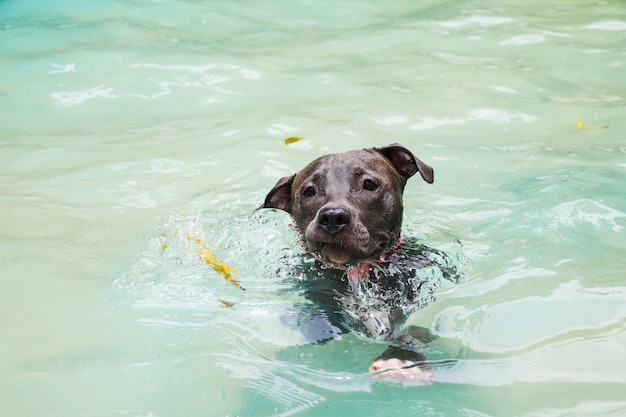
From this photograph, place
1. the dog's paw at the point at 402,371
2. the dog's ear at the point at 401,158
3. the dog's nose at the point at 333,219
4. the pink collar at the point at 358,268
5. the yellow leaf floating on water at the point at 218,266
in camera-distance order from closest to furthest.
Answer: the dog's paw at the point at 402,371
the dog's nose at the point at 333,219
the pink collar at the point at 358,268
the yellow leaf floating on water at the point at 218,266
the dog's ear at the point at 401,158

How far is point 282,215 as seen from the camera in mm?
7223

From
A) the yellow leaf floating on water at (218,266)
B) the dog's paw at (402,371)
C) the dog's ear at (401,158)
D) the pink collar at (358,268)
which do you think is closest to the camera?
the dog's paw at (402,371)

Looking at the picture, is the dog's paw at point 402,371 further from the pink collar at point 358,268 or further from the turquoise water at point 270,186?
the pink collar at point 358,268

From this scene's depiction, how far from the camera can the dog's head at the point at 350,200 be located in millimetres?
5074

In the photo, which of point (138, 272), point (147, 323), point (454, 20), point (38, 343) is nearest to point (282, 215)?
point (138, 272)

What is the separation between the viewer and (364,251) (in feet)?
16.9

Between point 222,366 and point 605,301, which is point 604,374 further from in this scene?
point 222,366

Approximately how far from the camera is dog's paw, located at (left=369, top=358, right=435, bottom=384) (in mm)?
4438

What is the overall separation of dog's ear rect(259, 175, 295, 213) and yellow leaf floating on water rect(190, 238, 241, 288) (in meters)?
0.55

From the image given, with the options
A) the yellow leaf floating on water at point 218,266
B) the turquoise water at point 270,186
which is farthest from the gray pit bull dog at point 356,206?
the yellow leaf floating on water at point 218,266

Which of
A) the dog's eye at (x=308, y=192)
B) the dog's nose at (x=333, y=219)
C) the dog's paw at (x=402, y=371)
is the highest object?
the dog's nose at (x=333, y=219)

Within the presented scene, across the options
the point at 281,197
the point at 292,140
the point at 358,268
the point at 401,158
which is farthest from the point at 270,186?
the point at 358,268

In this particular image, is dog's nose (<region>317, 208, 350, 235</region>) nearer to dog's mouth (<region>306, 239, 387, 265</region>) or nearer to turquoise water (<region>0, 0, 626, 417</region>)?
dog's mouth (<region>306, 239, 387, 265</region>)

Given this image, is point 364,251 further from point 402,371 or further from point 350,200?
point 402,371
